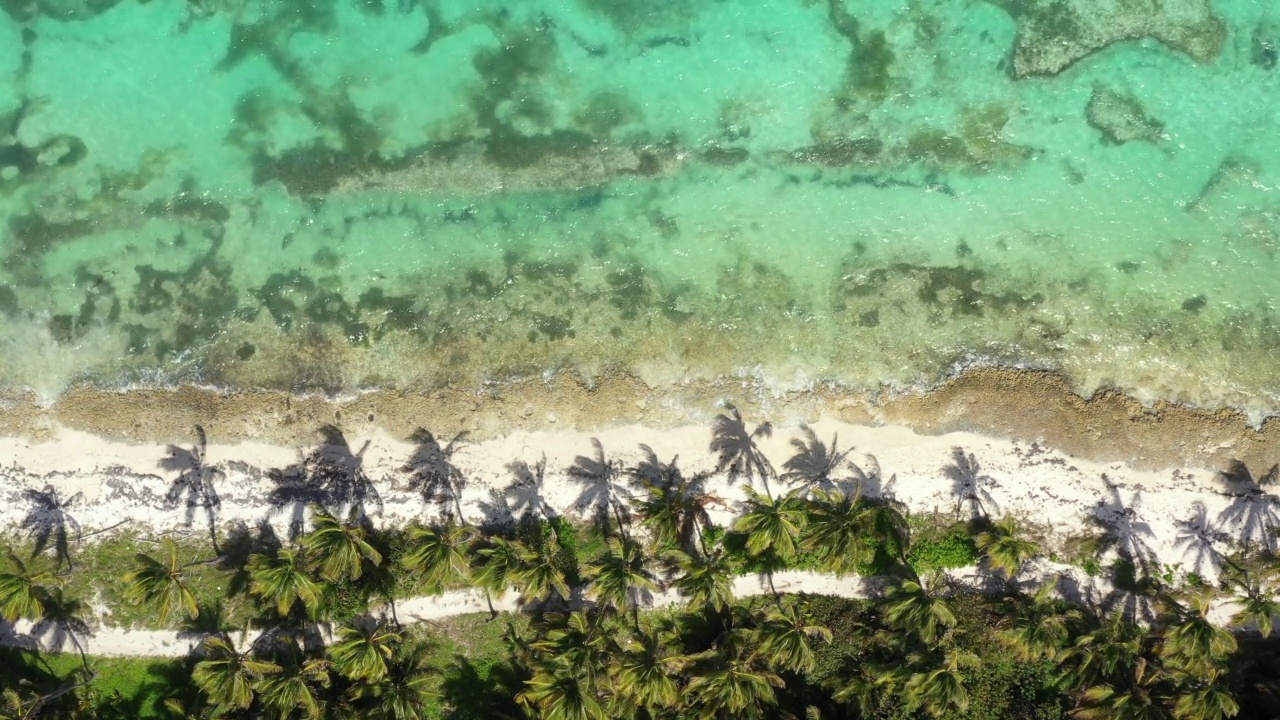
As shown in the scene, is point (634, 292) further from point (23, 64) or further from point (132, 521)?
point (23, 64)

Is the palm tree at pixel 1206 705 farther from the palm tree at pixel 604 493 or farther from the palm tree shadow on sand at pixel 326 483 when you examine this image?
the palm tree shadow on sand at pixel 326 483

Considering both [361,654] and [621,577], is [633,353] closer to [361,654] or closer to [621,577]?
[621,577]

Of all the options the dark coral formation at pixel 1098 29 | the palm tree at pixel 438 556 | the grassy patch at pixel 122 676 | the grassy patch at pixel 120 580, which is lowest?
the grassy patch at pixel 122 676

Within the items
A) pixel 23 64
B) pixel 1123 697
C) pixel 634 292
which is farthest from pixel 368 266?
pixel 1123 697

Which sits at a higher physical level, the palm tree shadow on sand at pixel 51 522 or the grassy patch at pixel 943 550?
the grassy patch at pixel 943 550

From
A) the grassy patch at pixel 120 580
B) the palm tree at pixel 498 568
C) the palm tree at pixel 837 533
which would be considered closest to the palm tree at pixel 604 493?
the palm tree at pixel 498 568

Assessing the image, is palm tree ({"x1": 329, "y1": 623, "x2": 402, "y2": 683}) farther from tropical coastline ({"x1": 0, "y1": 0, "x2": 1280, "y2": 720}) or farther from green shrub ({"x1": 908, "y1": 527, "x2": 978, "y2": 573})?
green shrub ({"x1": 908, "y1": 527, "x2": 978, "y2": 573})
